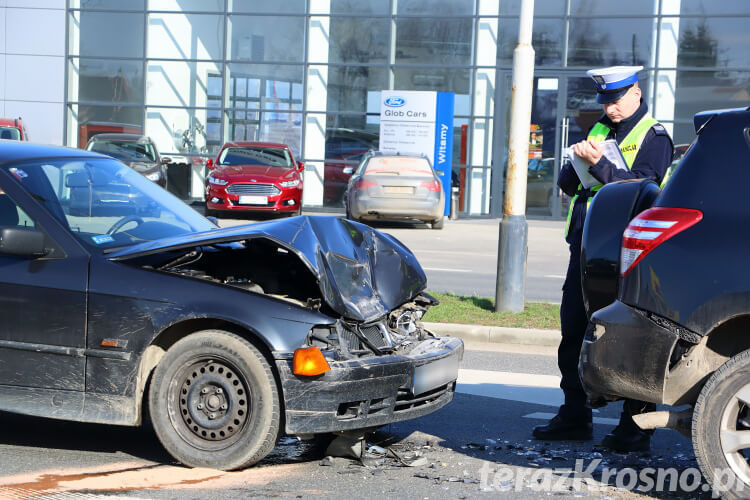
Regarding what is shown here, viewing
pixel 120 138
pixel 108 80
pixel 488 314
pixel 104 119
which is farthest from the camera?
pixel 104 119

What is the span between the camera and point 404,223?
22578mm

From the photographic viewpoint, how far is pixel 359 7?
87.6 ft

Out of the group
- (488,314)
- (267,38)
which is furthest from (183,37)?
(488,314)

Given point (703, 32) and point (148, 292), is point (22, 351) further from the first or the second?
point (703, 32)

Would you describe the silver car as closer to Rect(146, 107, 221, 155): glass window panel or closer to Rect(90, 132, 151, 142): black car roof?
Rect(90, 132, 151, 142): black car roof

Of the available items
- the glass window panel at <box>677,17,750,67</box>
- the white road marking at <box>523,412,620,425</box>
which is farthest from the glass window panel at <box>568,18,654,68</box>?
the white road marking at <box>523,412,620,425</box>

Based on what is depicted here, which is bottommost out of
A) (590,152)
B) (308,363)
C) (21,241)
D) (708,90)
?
(308,363)

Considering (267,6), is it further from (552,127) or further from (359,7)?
(552,127)

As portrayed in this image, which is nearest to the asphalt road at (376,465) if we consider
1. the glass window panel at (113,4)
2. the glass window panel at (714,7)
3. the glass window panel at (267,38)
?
the glass window panel at (714,7)

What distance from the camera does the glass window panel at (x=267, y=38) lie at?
2695 cm

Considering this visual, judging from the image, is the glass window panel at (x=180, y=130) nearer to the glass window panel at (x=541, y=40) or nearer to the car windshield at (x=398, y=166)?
the glass window panel at (x=541, y=40)

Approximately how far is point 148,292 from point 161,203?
1.29 metres

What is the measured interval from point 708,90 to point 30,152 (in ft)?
71.2

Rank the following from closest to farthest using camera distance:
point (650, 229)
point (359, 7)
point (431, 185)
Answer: point (650, 229) < point (431, 185) < point (359, 7)
